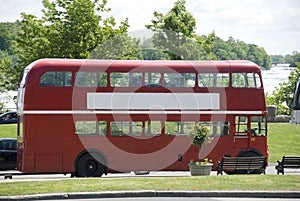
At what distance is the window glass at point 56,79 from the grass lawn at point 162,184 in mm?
6740

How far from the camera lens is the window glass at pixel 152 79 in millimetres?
29562

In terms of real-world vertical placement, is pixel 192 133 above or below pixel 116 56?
below

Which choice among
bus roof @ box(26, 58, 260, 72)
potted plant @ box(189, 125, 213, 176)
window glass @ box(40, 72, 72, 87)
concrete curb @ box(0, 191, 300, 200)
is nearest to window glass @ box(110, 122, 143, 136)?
potted plant @ box(189, 125, 213, 176)

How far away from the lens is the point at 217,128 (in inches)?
1203

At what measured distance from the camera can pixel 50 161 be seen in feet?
95.1

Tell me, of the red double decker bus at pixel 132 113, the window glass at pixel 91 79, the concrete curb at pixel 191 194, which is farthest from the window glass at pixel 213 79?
the concrete curb at pixel 191 194

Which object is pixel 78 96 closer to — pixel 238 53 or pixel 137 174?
pixel 137 174

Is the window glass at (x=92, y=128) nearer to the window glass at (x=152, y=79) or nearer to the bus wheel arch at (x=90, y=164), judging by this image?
the bus wheel arch at (x=90, y=164)

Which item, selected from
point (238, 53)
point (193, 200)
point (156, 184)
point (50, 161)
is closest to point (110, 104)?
point (50, 161)

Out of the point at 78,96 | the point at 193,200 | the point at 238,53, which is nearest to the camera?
the point at 193,200

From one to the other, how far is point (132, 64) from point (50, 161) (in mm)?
4930

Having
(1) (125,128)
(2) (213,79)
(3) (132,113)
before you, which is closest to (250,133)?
(2) (213,79)

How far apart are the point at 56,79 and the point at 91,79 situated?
1334 mm

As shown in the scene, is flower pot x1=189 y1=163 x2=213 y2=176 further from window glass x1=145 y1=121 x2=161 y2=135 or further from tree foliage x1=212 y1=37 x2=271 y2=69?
tree foliage x1=212 y1=37 x2=271 y2=69
